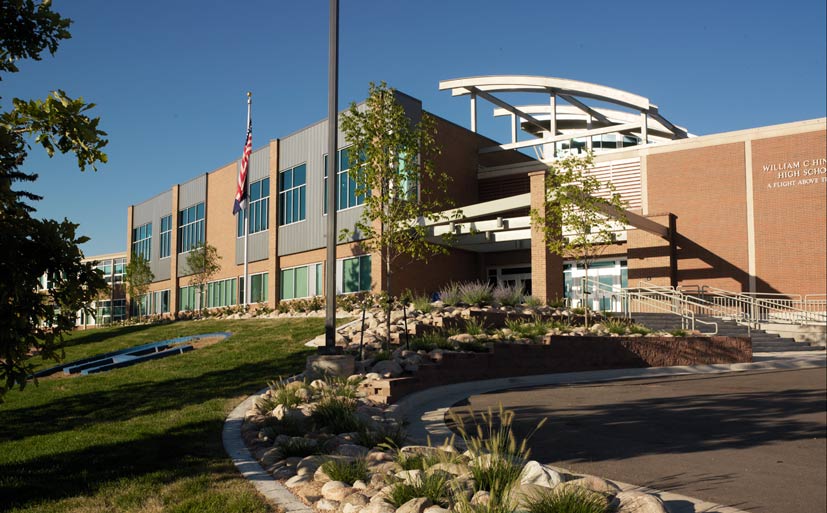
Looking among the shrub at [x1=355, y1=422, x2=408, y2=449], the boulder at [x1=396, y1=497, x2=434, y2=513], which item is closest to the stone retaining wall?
the shrub at [x1=355, y1=422, x2=408, y2=449]

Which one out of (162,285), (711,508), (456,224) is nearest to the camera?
(711,508)

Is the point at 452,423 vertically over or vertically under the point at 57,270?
under

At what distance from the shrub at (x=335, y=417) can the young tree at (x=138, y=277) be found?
4073cm

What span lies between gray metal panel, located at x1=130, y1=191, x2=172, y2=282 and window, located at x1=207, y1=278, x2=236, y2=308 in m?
7.54

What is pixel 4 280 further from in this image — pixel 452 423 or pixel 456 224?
pixel 456 224

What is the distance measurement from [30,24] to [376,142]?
10208 millimetres

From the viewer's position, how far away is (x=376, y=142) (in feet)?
53.6

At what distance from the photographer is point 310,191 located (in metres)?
33.7

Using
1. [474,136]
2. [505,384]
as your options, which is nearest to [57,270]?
[505,384]

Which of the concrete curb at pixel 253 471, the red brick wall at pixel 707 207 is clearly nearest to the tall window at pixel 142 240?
the red brick wall at pixel 707 207

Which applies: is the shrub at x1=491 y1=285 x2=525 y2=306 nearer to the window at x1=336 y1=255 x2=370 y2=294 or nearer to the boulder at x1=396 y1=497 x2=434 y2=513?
the window at x1=336 y1=255 x2=370 y2=294

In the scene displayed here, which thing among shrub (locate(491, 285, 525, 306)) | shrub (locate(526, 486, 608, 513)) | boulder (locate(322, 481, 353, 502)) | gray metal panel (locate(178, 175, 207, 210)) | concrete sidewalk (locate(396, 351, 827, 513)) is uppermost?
gray metal panel (locate(178, 175, 207, 210))

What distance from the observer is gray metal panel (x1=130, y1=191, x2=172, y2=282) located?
49.5m

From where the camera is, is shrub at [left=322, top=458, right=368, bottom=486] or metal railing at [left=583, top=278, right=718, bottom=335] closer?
shrub at [left=322, top=458, right=368, bottom=486]
